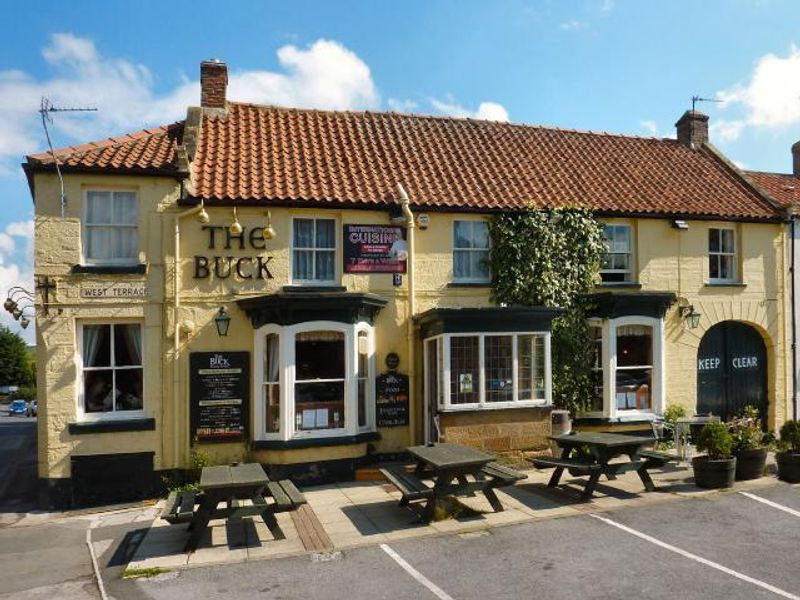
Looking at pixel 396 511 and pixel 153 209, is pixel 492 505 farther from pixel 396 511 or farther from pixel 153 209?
pixel 153 209

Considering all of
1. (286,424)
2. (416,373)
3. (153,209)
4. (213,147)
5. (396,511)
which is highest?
(213,147)

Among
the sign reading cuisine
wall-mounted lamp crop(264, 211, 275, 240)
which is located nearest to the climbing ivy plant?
the sign reading cuisine

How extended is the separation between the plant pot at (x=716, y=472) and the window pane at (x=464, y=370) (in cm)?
400

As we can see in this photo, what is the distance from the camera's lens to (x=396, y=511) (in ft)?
30.5

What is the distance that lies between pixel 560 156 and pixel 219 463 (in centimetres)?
1120

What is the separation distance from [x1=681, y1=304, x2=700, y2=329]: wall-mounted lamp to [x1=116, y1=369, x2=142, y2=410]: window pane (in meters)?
12.0

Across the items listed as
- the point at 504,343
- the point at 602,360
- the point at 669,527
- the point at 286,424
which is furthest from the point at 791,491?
the point at 286,424

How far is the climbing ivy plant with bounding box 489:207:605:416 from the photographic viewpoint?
13039mm

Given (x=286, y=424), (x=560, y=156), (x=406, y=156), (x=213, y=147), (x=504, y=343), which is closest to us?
(x=286, y=424)

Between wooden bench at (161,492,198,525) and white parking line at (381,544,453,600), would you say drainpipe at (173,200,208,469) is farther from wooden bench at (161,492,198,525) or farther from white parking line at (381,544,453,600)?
white parking line at (381,544,453,600)

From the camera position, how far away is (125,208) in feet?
37.5

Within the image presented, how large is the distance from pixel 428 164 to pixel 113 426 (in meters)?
8.69

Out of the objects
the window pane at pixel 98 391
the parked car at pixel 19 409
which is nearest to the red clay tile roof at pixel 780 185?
the window pane at pixel 98 391

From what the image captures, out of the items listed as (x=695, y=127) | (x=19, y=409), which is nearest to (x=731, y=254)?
(x=695, y=127)
